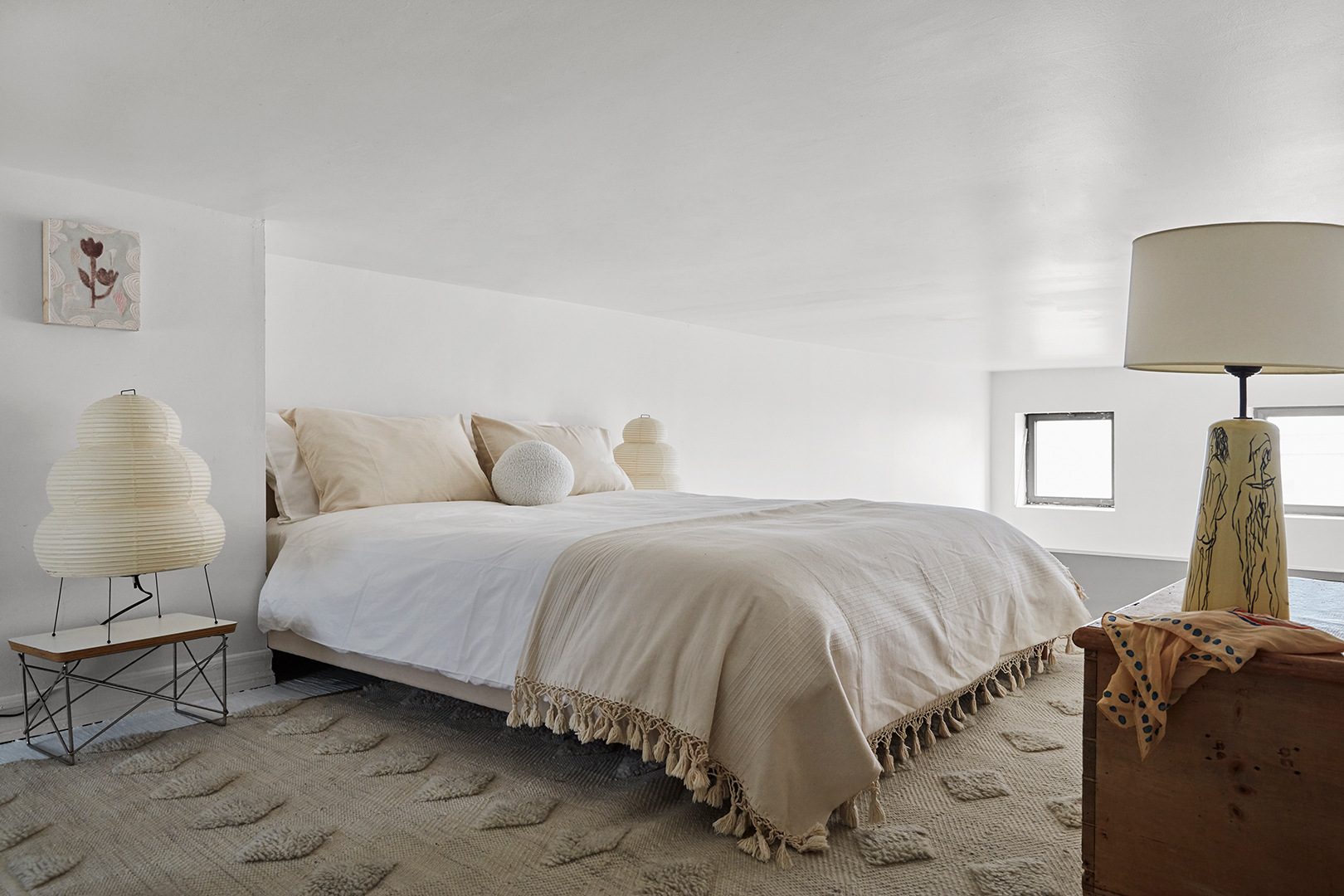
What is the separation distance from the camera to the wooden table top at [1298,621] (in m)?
1.32

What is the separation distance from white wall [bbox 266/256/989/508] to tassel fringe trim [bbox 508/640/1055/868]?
7.45 ft

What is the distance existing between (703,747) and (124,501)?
6.34 ft

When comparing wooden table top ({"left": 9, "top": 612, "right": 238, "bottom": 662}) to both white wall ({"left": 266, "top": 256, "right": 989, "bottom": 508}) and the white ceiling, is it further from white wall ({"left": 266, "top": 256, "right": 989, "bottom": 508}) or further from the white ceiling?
the white ceiling

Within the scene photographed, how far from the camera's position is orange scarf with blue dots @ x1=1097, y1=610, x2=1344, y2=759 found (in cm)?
136

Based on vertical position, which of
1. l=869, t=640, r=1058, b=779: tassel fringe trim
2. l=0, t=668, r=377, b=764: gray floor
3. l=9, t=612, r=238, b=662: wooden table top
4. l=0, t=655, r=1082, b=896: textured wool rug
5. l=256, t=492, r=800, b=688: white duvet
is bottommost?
l=0, t=668, r=377, b=764: gray floor

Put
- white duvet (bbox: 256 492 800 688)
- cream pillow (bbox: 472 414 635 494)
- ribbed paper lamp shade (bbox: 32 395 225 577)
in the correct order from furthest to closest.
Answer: cream pillow (bbox: 472 414 635 494)
ribbed paper lamp shade (bbox: 32 395 225 577)
white duvet (bbox: 256 492 800 688)

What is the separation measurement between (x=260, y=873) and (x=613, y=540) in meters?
1.10

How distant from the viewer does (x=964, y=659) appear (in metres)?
2.64

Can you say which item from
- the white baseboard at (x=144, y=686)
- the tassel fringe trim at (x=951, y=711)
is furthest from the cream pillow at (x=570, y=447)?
the tassel fringe trim at (x=951, y=711)

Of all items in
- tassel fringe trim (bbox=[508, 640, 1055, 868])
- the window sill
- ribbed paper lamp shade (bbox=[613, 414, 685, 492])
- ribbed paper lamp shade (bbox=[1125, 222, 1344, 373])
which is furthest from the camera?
the window sill

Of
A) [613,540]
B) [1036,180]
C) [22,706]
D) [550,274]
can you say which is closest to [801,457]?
[550,274]

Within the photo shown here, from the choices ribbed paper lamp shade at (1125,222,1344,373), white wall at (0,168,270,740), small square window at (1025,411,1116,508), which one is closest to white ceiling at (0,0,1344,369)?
white wall at (0,168,270,740)

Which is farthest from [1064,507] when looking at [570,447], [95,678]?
[95,678]

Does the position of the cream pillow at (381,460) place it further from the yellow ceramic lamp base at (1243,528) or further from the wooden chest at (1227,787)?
the yellow ceramic lamp base at (1243,528)
